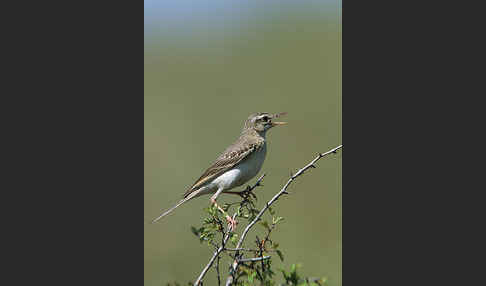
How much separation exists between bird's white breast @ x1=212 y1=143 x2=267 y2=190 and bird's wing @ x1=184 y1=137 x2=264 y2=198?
2.2 inches

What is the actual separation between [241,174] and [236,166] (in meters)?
0.18

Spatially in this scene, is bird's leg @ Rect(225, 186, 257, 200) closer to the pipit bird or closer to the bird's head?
the pipit bird

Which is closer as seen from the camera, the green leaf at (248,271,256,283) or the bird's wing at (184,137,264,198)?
the green leaf at (248,271,256,283)

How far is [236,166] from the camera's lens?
6.66m

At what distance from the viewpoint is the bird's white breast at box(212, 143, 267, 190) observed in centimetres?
649

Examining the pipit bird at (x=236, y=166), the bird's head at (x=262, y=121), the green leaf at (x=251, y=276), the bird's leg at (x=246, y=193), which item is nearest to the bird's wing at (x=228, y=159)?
the pipit bird at (x=236, y=166)

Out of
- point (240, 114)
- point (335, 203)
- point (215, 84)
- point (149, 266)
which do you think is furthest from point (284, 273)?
point (215, 84)

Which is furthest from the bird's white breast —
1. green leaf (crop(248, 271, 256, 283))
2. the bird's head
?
green leaf (crop(248, 271, 256, 283))

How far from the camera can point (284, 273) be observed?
13.2 ft

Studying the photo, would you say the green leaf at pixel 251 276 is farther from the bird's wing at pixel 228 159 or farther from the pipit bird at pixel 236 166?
the bird's wing at pixel 228 159

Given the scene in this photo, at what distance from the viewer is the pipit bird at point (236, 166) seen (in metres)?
6.51

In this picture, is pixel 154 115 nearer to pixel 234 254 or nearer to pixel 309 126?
pixel 309 126

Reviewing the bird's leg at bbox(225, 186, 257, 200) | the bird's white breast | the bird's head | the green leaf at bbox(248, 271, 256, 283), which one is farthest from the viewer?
the bird's head

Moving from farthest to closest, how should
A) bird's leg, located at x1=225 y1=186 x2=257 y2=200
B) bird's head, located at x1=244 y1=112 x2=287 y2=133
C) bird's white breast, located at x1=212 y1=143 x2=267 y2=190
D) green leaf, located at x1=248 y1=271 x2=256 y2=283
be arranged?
1. bird's head, located at x1=244 y1=112 x2=287 y2=133
2. bird's white breast, located at x1=212 y1=143 x2=267 y2=190
3. bird's leg, located at x1=225 y1=186 x2=257 y2=200
4. green leaf, located at x1=248 y1=271 x2=256 y2=283
